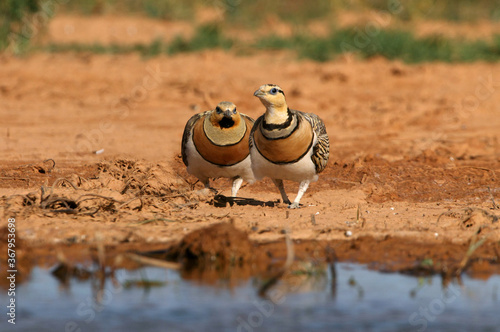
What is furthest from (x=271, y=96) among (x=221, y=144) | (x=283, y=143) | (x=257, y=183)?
(x=257, y=183)

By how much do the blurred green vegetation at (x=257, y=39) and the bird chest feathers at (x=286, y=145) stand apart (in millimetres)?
9239

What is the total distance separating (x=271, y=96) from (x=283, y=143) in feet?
1.37

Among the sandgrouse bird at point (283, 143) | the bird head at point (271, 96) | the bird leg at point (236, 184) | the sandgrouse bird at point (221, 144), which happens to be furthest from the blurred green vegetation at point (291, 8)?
the bird head at point (271, 96)

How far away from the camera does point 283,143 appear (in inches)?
271

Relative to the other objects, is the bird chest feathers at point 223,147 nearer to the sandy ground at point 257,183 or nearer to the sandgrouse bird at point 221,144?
the sandgrouse bird at point 221,144

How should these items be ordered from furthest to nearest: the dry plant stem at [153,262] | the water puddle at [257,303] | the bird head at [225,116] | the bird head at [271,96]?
the bird head at [225,116]
the bird head at [271,96]
the dry plant stem at [153,262]
the water puddle at [257,303]

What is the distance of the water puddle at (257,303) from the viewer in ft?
15.7

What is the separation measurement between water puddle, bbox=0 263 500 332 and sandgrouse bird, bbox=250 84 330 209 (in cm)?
156

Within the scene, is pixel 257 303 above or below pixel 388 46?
below

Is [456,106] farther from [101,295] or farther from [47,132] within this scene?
[101,295]

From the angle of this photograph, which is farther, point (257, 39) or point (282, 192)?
point (257, 39)

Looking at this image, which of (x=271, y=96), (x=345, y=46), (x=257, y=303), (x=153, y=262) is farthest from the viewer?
(x=345, y=46)

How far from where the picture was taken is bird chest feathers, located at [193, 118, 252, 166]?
728 cm

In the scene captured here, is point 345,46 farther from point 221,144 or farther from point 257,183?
point 221,144
